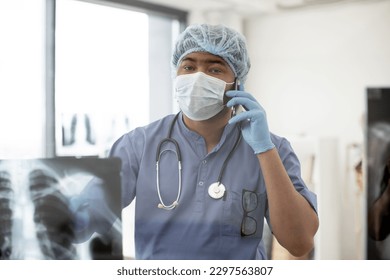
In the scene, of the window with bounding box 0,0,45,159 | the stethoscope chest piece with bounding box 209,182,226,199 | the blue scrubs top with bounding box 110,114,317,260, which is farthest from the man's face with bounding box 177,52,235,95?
the window with bounding box 0,0,45,159

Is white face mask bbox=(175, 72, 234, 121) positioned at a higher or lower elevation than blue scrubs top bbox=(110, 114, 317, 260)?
higher

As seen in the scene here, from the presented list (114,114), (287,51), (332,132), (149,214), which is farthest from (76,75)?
(332,132)

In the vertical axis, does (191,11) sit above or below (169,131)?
above

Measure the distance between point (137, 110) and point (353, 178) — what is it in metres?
0.64

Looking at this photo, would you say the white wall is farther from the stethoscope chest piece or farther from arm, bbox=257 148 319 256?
the stethoscope chest piece

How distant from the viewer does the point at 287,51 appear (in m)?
1.46

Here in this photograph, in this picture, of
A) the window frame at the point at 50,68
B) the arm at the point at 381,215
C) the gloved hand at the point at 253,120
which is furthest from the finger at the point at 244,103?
the arm at the point at 381,215

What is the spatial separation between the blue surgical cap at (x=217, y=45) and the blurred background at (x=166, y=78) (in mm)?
52

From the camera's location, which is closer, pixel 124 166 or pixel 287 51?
pixel 124 166

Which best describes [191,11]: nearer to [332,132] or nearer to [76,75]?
[76,75]

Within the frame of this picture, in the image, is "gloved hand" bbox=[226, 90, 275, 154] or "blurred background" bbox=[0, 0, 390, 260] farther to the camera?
"blurred background" bbox=[0, 0, 390, 260]

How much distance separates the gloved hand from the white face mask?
0.09ft

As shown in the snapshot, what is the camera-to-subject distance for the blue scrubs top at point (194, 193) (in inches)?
51.9

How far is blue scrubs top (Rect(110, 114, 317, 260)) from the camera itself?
1319 millimetres
